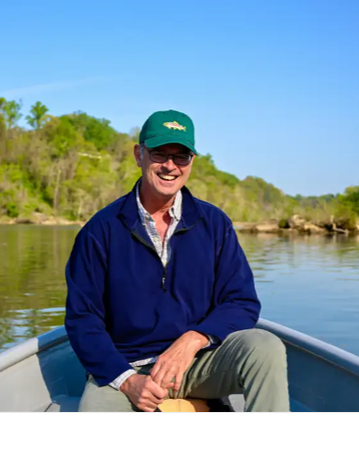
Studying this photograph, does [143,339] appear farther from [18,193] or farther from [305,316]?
[18,193]

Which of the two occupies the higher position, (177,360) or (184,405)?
(177,360)

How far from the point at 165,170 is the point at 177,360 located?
720 millimetres

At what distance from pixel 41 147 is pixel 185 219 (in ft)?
271

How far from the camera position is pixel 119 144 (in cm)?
10562

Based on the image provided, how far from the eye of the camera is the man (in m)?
2.14

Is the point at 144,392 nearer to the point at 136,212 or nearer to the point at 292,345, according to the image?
the point at 136,212

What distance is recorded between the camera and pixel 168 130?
7.38ft

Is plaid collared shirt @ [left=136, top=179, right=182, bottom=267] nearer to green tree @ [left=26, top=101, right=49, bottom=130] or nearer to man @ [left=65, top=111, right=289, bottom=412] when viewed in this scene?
man @ [left=65, top=111, right=289, bottom=412]

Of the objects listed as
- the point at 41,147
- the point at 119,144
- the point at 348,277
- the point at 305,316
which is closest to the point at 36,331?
the point at 305,316

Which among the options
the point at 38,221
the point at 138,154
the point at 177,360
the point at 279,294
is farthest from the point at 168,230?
the point at 38,221

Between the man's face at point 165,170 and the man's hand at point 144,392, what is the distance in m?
0.71

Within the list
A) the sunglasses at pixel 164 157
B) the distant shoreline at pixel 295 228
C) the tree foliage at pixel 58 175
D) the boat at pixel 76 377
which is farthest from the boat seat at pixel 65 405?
the tree foliage at pixel 58 175

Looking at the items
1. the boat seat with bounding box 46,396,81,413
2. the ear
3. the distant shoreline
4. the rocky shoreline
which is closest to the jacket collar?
the ear

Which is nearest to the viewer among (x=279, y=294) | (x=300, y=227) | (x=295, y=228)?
(x=279, y=294)
